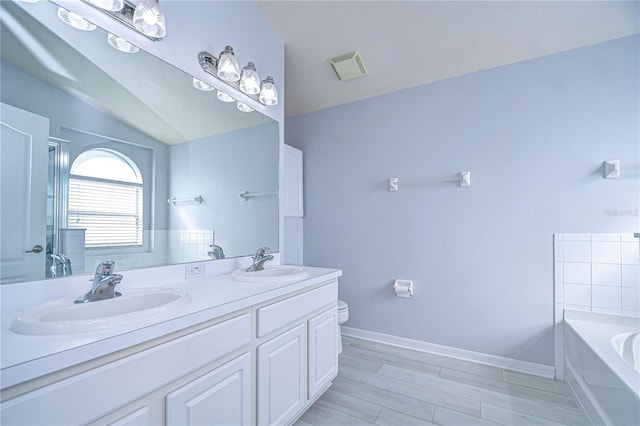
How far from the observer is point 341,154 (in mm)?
2895

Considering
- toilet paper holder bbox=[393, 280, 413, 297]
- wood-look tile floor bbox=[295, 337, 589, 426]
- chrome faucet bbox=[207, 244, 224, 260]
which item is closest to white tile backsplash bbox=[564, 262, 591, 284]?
wood-look tile floor bbox=[295, 337, 589, 426]

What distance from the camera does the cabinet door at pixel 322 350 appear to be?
157 cm

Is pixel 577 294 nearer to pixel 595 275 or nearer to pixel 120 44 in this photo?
pixel 595 275

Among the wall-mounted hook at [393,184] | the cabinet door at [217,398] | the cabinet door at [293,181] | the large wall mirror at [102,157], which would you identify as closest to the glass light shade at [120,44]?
the large wall mirror at [102,157]

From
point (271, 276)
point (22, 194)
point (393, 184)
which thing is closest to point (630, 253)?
point (393, 184)

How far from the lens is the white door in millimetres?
929


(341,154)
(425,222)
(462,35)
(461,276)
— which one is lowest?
(461,276)

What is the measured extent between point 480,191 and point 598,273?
0.90 metres

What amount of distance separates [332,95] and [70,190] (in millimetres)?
2291

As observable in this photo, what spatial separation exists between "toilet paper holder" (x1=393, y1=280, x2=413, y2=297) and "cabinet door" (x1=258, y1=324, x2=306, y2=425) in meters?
1.26

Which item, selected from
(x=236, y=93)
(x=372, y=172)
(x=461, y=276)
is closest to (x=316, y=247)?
(x=372, y=172)

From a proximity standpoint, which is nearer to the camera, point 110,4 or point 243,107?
point 110,4

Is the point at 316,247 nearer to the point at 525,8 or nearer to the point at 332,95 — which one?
the point at 332,95

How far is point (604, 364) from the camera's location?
1371 millimetres
